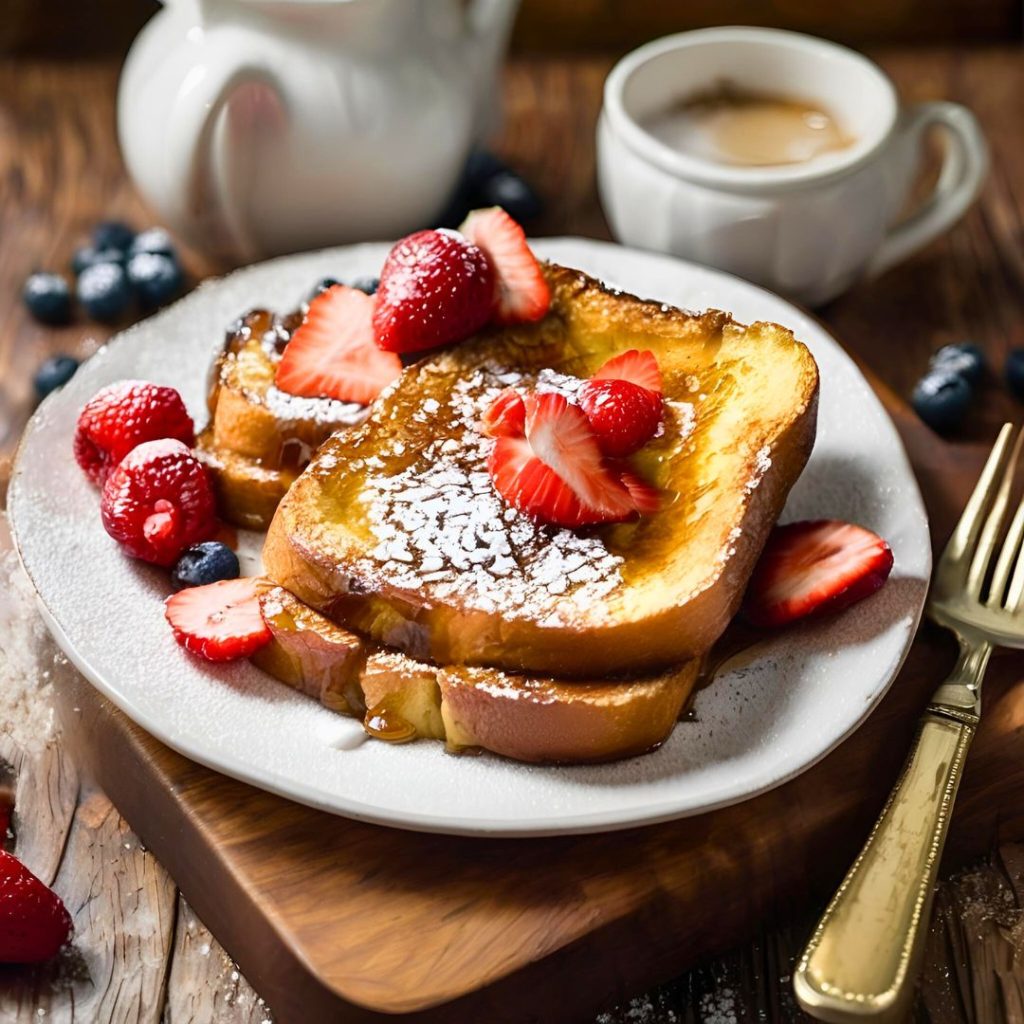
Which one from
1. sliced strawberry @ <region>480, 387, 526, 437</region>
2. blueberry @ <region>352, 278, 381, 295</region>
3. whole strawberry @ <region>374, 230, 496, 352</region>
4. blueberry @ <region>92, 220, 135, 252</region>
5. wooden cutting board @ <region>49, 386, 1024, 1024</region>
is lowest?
wooden cutting board @ <region>49, 386, 1024, 1024</region>

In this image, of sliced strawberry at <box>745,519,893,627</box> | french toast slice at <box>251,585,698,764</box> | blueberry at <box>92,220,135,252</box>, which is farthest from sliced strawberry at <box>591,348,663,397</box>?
blueberry at <box>92,220,135,252</box>

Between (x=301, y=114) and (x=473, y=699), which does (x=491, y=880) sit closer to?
(x=473, y=699)

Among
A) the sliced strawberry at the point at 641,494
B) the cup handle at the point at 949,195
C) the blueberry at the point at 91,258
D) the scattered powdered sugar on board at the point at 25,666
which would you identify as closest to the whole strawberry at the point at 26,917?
the scattered powdered sugar on board at the point at 25,666

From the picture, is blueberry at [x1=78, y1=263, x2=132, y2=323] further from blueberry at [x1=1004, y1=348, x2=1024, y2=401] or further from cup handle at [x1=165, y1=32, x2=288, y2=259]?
blueberry at [x1=1004, y1=348, x2=1024, y2=401]

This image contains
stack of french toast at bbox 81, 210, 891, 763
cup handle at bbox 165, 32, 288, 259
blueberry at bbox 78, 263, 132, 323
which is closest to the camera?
stack of french toast at bbox 81, 210, 891, 763

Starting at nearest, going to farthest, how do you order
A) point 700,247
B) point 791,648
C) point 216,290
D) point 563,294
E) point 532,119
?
1. point 791,648
2. point 563,294
3. point 216,290
4. point 700,247
5. point 532,119

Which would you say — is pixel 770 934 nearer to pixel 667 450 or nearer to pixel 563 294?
pixel 667 450

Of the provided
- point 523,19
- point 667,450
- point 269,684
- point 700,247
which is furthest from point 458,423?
point 523,19
